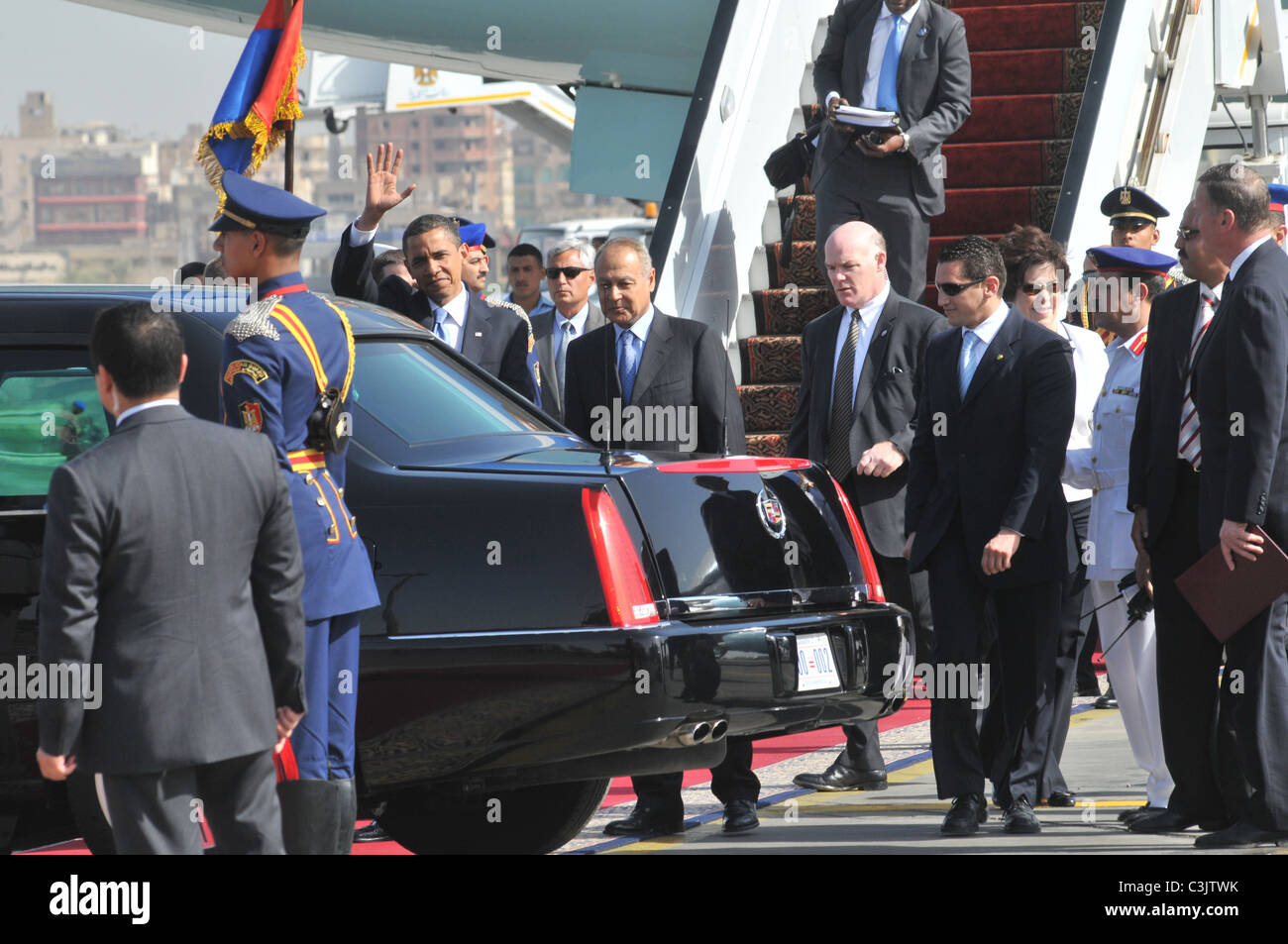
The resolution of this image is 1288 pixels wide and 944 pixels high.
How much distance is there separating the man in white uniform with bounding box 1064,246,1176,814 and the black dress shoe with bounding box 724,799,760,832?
1461mm

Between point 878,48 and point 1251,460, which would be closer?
point 1251,460

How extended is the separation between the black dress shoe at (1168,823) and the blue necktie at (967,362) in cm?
157

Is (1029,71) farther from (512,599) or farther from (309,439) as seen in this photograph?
(309,439)

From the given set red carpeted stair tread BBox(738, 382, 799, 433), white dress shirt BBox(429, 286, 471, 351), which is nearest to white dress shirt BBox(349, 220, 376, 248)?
white dress shirt BBox(429, 286, 471, 351)

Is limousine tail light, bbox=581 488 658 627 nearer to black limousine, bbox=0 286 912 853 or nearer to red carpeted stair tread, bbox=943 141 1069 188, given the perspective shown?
black limousine, bbox=0 286 912 853

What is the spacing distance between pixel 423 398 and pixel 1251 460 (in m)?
2.58

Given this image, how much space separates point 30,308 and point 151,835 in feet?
6.78

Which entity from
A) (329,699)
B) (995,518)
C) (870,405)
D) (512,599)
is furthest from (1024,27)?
(329,699)

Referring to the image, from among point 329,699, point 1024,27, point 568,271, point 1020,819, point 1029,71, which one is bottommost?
point 1020,819

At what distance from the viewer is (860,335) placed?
742 centimetres

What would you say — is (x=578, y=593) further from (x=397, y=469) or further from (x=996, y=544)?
(x=996, y=544)

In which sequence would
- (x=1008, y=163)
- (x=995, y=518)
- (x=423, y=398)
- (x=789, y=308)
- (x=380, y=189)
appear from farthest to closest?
1. (x=1008, y=163)
2. (x=789, y=308)
3. (x=380, y=189)
4. (x=995, y=518)
5. (x=423, y=398)

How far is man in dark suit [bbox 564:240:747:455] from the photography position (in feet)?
22.8

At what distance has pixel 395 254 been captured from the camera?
9.50m
